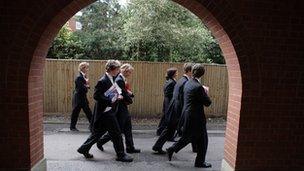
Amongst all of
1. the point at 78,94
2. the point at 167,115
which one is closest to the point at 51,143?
the point at 78,94

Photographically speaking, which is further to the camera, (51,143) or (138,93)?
(138,93)

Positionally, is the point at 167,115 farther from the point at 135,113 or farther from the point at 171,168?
the point at 135,113

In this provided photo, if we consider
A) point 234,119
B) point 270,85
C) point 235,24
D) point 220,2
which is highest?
point 220,2

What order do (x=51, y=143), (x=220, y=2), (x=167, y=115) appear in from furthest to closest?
(x=51, y=143) → (x=167, y=115) → (x=220, y=2)

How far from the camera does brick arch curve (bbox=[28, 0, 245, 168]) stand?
484 centimetres

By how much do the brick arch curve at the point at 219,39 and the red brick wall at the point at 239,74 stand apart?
0.05ft

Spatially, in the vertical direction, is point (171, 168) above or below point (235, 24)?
below

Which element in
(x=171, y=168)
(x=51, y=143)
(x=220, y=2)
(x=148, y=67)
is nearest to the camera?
(x=220, y=2)

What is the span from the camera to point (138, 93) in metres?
11.5

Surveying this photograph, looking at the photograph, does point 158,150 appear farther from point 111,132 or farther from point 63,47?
point 63,47

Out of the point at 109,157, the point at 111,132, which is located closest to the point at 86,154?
the point at 109,157

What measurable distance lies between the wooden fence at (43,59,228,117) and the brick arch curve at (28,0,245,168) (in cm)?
601

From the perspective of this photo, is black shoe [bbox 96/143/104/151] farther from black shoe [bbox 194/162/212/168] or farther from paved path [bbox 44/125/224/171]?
black shoe [bbox 194/162/212/168]

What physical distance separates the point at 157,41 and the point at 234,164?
30.8 feet
